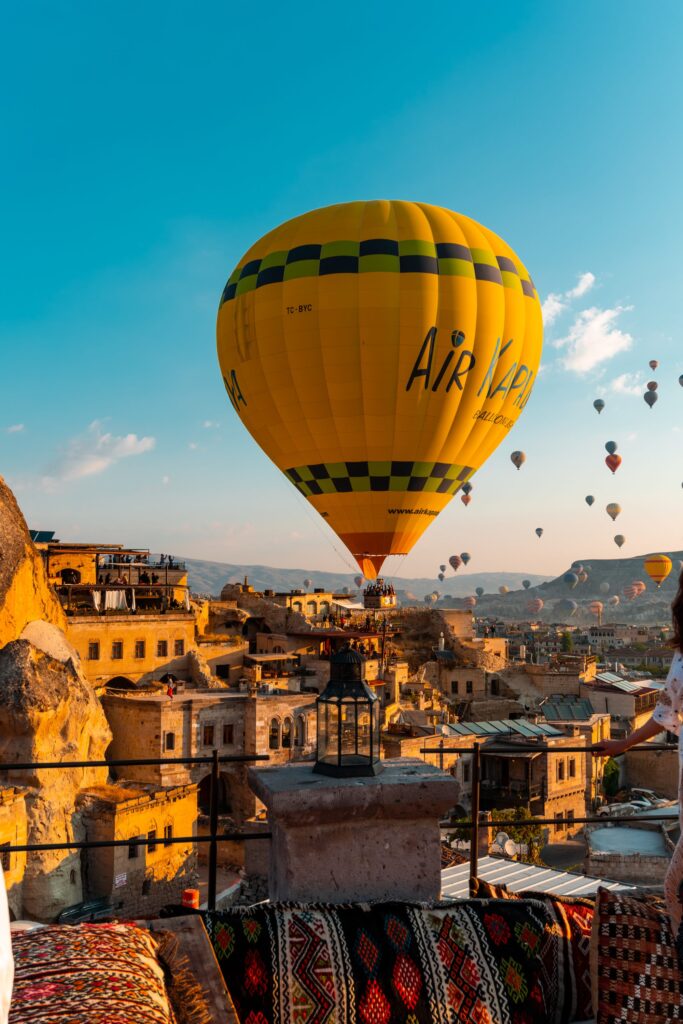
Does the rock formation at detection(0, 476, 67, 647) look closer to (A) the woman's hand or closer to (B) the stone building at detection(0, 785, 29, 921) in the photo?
(B) the stone building at detection(0, 785, 29, 921)

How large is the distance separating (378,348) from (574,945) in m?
18.6

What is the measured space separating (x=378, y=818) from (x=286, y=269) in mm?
19458

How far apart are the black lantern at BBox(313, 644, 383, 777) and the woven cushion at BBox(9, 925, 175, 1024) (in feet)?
5.40

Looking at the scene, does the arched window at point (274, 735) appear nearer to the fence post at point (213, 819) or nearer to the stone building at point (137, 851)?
the stone building at point (137, 851)

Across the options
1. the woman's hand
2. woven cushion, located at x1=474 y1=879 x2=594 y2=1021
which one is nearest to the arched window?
the woman's hand

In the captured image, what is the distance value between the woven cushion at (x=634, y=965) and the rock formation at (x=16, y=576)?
2665 cm

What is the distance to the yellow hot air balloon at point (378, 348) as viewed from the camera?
21.6 m

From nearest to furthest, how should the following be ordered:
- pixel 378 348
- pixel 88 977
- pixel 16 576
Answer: pixel 88 977 → pixel 378 348 → pixel 16 576

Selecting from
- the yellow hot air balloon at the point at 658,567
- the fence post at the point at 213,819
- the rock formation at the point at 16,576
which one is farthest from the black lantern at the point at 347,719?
the yellow hot air balloon at the point at 658,567

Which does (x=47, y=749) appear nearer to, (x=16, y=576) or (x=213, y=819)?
(x=16, y=576)

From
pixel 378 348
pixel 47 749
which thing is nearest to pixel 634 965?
pixel 378 348

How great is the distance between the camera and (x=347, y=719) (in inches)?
206

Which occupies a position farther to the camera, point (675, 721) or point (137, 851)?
point (137, 851)

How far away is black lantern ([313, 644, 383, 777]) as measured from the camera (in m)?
4.95
